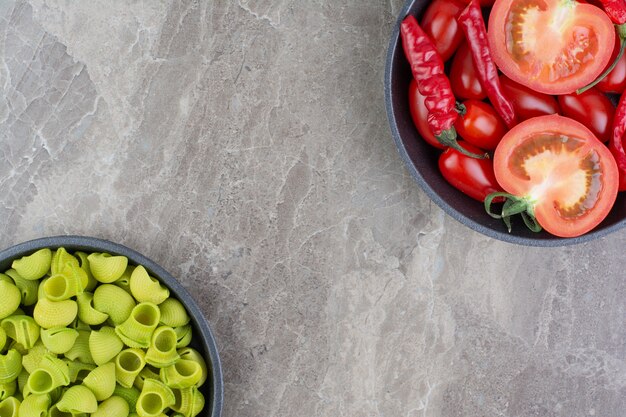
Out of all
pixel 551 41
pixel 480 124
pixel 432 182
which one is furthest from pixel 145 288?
pixel 551 41

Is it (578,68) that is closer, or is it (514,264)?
(578,68)

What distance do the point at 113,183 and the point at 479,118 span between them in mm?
706

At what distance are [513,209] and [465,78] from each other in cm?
24

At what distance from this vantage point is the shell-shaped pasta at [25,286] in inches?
51.3

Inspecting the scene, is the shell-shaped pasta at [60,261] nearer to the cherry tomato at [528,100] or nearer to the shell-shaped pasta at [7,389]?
the shell-shaped pasta at [7,389]

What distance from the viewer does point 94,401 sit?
122 cm

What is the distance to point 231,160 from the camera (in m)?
1.45

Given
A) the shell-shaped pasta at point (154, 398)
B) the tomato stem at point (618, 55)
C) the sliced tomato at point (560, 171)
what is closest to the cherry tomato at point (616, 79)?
the tomato stem at point (618, 55)

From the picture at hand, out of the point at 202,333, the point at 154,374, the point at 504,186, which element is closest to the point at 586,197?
the point at 504,186

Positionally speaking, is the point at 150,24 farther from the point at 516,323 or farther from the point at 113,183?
the point at 516,323

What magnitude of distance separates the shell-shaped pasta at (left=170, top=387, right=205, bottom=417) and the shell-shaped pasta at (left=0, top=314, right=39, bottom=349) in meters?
0.26

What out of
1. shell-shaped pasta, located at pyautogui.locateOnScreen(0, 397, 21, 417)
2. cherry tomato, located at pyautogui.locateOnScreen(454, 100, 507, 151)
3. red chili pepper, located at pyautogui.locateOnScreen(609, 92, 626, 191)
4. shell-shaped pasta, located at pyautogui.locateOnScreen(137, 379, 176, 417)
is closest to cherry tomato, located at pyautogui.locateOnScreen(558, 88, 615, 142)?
red chili pepper, located at pyautogui.locateOnScreen(609, 92, 626, 191)

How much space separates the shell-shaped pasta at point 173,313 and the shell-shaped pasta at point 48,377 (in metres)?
0.18

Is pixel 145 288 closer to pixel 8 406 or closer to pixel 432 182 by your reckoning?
pixel 8 406
